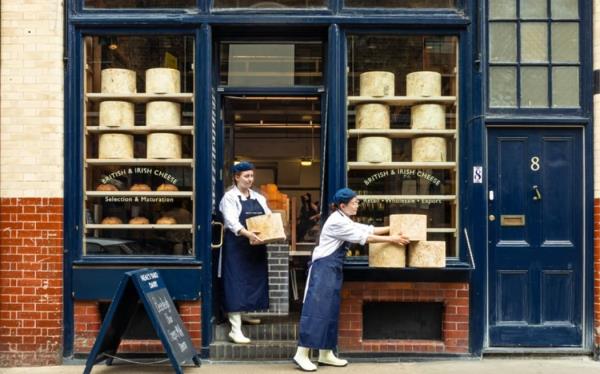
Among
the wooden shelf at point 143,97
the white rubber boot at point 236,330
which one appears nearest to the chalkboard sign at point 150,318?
the white rubber boot at point 236,330

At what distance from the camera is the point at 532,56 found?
8.12m

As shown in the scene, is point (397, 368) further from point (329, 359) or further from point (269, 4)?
point (269, 4)

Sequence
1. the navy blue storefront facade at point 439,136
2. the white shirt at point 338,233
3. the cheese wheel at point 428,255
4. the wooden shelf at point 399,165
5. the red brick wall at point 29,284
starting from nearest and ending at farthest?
the white shirt at point 338,233 → the cheese wheel at point 428,255 → the red brick wall at point 29,284 → the navy blue storefront facade at point 439,136 → the wooden shelf at point 399,165

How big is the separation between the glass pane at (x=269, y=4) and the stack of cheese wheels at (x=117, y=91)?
131 cm

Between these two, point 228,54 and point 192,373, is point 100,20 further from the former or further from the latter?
point 192,373

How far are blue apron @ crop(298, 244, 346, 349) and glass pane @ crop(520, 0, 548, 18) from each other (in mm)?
3511

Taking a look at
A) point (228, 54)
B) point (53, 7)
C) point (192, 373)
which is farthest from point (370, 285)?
point (53, 7)

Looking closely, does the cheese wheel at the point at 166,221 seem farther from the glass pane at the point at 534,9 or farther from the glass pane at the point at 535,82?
the glass pane at the point at 534,9

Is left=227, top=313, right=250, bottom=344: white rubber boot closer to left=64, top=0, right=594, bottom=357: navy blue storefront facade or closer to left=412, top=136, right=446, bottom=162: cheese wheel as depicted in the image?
left=64, top=0, right=594, bottom=357: navy blue storefront facade

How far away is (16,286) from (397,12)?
5233 millimetres

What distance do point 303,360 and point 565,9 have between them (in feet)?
16.2

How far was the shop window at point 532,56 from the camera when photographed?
8.10 metres

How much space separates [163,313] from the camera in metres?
7.21

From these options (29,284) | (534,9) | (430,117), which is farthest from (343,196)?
(29,284)
